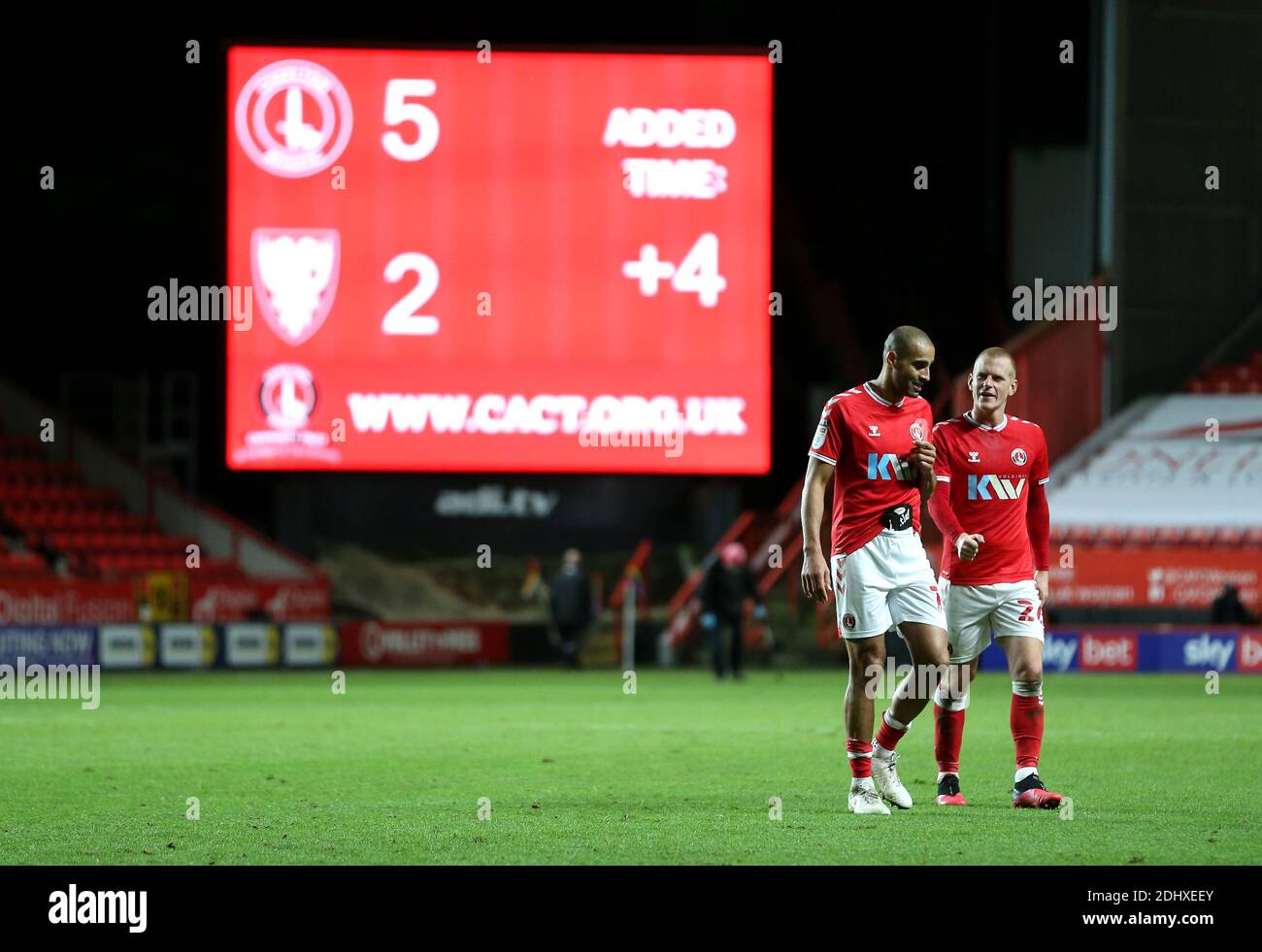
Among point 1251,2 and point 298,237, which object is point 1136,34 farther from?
point 298,237

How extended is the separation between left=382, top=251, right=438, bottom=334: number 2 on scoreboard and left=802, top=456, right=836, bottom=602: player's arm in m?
16.8

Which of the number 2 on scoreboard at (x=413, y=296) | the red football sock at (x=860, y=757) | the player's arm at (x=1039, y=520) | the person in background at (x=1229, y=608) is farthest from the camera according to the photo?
the person in background at (x=1229, y=608)

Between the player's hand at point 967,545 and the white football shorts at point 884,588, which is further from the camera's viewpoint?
the player's hand at point 967,545

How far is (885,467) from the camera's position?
9.48 meters

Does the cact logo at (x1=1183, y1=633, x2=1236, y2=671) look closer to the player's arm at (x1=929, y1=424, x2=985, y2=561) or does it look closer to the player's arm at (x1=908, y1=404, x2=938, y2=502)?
the player's arm at (x1=929, y1=424, x2=985, y2=561)

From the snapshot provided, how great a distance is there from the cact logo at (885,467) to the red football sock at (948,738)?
51.9 inches

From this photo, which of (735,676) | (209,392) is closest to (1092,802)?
(735,676)

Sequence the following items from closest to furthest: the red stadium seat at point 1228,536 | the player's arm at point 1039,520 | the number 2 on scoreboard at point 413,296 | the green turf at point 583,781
A: the green turf at point 583,781 < the player's arm at point 1039,520 < the number 2 on scoreboard at point 413,296 < the red stadium seat at point 1228,536

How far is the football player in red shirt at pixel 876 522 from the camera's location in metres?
9.42

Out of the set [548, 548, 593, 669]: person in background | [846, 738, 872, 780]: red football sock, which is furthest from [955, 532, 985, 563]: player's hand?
[548, 548, 593, 669]: person in background

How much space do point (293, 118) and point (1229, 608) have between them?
14348 millimetres

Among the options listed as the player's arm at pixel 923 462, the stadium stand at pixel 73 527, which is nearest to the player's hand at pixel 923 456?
the player's arm at pixel 923 462

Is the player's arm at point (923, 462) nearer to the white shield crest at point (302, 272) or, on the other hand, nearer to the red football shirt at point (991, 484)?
the red football shirt at point (991, 484)

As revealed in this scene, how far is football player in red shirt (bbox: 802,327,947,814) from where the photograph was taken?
9.42 metres
